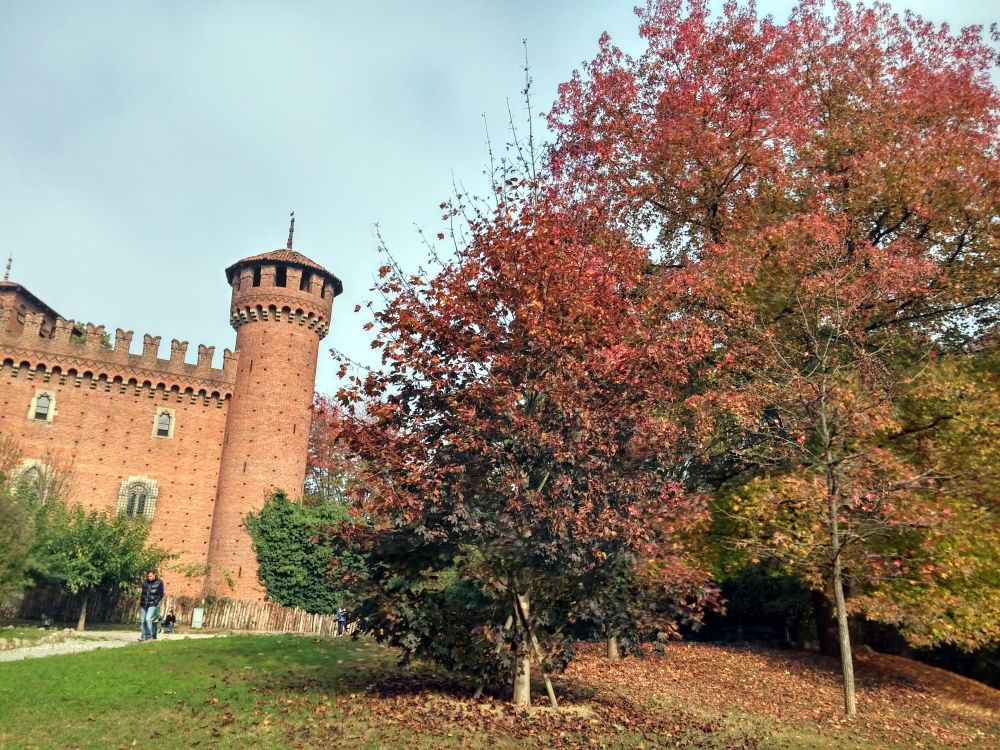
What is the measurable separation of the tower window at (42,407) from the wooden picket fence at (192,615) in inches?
280

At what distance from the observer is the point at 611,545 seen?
888 centimetres

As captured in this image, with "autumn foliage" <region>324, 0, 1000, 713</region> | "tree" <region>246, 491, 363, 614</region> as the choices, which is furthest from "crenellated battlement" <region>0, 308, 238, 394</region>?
"autumn foliage" <region>324, 0, 1000, 713</region>

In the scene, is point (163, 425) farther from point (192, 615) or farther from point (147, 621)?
point (147, 621)

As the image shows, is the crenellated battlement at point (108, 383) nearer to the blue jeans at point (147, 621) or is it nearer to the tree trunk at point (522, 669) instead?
the blue jeans at point (147, 621)

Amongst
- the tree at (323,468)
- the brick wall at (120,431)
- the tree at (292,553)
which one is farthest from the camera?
the tree at (323,468)

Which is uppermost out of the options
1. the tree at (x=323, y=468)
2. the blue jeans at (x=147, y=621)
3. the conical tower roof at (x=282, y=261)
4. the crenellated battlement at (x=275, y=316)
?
the conical tower roof at (x=282, y=261)

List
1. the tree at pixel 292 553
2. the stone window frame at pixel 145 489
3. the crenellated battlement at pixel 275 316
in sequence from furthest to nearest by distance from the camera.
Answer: the crenellated battlement at pixel 275 316, the stone window frame at pixel 145 489, the tree at pixel 292 553

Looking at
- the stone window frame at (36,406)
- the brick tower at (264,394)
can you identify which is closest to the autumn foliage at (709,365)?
the brick tower at (264,394)

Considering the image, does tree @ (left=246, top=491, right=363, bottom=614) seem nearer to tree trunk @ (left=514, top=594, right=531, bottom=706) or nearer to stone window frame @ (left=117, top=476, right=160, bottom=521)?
stone window frame @ (left=117, top=476, right=160, bottom=521)

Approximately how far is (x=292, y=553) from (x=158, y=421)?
338 inches

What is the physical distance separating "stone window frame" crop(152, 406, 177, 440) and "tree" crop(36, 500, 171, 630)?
5879mm

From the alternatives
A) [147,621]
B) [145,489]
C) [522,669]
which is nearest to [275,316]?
[145,489]

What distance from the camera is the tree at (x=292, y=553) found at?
94.3 ft

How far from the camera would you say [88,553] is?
24266 millimetres
